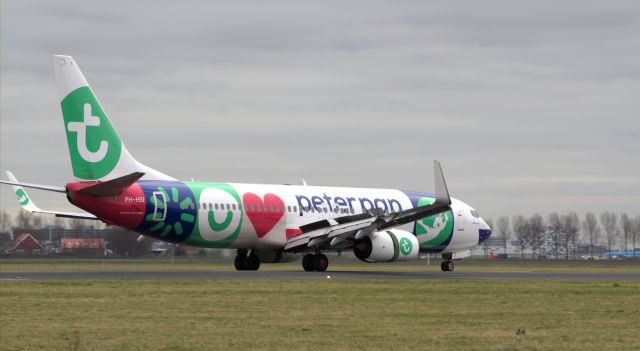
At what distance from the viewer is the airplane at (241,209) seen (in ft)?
147

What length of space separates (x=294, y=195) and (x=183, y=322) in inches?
1237

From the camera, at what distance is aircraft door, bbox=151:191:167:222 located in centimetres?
4659

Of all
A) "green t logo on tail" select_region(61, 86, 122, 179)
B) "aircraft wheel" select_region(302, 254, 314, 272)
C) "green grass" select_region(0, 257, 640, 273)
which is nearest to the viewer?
"green t logo on tail" select_region(61, 86, 122, 179)

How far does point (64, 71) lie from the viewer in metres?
44.9

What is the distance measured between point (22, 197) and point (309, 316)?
1693 inches

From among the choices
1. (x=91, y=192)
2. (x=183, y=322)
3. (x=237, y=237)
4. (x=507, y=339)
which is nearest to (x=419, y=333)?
(x=507, y=339)

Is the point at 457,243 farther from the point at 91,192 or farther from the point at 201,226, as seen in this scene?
the point at 91,192

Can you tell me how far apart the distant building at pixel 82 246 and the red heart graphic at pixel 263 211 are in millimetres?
65809

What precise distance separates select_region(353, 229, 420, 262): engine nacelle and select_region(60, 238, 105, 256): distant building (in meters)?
69.0

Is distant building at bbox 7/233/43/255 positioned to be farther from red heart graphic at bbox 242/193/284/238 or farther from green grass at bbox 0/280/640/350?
green grass at bbox 0/280/640/350

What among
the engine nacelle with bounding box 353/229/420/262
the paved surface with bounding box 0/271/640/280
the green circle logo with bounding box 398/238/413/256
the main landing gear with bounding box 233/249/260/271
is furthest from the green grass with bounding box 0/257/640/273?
the paved surface with bounding box 0/271/640/280

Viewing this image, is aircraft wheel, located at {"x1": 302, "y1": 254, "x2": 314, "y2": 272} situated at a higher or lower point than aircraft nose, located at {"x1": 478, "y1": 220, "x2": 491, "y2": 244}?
lower

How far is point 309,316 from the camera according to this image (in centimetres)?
2419

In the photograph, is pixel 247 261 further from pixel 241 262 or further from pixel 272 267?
pixel 272 267
